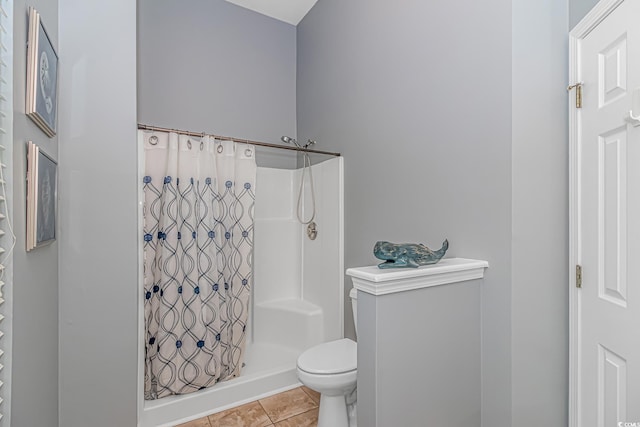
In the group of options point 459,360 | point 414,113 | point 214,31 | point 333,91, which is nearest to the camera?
point 459,360

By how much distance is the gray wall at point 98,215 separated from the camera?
1503 mm

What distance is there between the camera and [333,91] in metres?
2.44

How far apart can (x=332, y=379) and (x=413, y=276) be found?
764mm

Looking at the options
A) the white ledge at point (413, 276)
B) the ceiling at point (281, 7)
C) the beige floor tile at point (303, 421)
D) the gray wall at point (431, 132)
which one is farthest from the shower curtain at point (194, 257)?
the ceiling at point (281, 7)

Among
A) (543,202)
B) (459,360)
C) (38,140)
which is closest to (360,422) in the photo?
(459,360)

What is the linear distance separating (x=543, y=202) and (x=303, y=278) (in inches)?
76.5

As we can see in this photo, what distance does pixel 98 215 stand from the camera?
1561 mm

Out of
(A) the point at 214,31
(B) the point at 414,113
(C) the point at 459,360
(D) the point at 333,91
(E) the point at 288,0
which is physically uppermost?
(E) the point at 288,0

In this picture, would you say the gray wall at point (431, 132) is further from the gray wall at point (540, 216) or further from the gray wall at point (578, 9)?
the gray wall at point (578, 9)

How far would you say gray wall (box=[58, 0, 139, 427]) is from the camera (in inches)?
59.2

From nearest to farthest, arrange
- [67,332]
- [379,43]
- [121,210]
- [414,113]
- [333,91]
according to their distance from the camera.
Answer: [67,332] → [121,210] → [414,113] → [379,43] → [333,91]

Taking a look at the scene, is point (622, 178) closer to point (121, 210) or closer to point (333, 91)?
point (333, 91)

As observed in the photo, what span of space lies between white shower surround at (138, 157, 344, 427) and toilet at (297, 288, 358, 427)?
0.53m

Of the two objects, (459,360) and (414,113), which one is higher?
(414,113)
